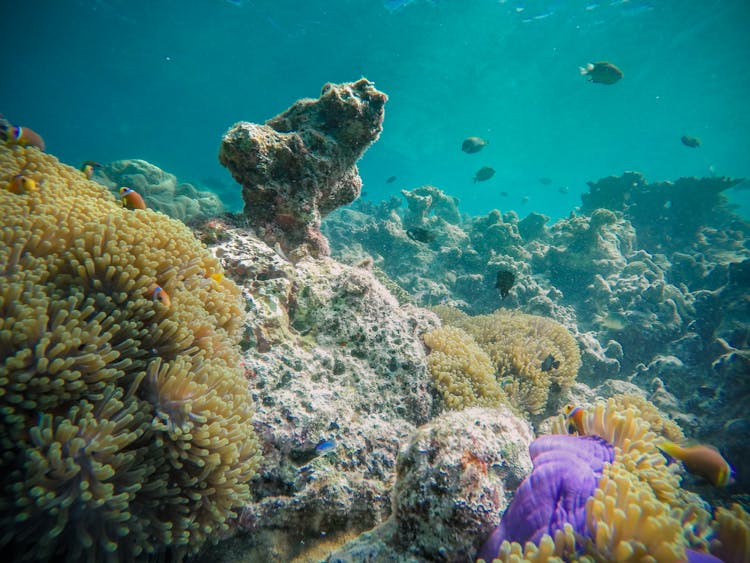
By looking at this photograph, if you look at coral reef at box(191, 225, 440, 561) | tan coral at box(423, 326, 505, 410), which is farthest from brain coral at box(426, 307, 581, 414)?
coral reef at box(191, 225, 440, 561)

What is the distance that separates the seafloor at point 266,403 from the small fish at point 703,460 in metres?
0.15

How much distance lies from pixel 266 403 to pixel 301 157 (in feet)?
9.34

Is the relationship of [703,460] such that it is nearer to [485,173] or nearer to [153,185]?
[485,173]

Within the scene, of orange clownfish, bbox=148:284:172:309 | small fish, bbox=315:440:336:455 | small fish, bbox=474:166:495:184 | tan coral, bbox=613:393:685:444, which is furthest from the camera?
small fish, bbox=474:166:495:184

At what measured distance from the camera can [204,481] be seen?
1809 millimetres

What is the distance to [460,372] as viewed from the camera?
3791mm

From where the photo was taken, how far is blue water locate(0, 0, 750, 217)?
89.4ft

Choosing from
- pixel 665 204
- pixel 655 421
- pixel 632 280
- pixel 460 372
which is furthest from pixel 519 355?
pixel 665 204

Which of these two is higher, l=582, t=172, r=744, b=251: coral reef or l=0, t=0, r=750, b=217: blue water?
l=0, t=0, r=750, b=217: blue water

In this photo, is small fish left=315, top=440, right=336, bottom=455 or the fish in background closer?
small fish left=315, top=440, right=336, bottom=455

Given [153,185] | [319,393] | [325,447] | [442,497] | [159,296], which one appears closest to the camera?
[442,497]

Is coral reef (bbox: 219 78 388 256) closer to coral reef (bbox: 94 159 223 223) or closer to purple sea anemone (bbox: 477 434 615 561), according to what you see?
purple sea anemone (bbox: 477 434 615 561)

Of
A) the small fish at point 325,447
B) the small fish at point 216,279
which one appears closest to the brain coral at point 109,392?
the small fish at point 216,279

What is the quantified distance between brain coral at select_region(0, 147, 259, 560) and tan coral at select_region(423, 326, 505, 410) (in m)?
2.17
